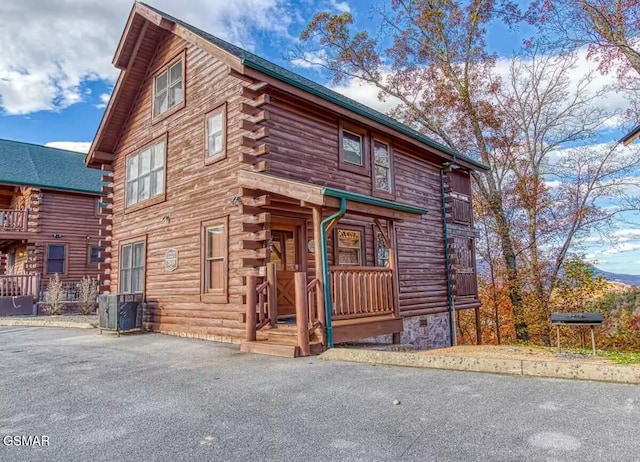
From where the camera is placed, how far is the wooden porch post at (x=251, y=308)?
8117mm

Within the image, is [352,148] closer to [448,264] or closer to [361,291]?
[361,291]

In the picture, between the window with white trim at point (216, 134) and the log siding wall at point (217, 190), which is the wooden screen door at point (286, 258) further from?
the window with white trim at point (216, 134)

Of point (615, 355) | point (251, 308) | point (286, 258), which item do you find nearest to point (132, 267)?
point (286, 258)

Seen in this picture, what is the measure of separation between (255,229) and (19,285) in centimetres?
1611

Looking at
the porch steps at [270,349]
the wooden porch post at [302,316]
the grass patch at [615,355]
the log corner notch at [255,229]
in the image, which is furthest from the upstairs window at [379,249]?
the wooden porch post at [302,316]

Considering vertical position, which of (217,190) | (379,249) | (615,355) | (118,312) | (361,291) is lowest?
(615,355)

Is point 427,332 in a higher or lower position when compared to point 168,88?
lower

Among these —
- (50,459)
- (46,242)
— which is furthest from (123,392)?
(46,242)

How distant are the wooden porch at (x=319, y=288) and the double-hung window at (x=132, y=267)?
501 centimetres

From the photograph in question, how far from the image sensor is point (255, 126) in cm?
914

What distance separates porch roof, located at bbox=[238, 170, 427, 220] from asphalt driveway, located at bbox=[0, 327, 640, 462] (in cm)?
267

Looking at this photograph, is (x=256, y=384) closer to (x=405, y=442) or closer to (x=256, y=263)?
(x=405, y=442)

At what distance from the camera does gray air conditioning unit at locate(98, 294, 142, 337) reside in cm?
1119

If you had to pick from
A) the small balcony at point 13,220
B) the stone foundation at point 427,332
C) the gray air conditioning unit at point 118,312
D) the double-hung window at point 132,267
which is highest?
the small balcony at point 13,220
